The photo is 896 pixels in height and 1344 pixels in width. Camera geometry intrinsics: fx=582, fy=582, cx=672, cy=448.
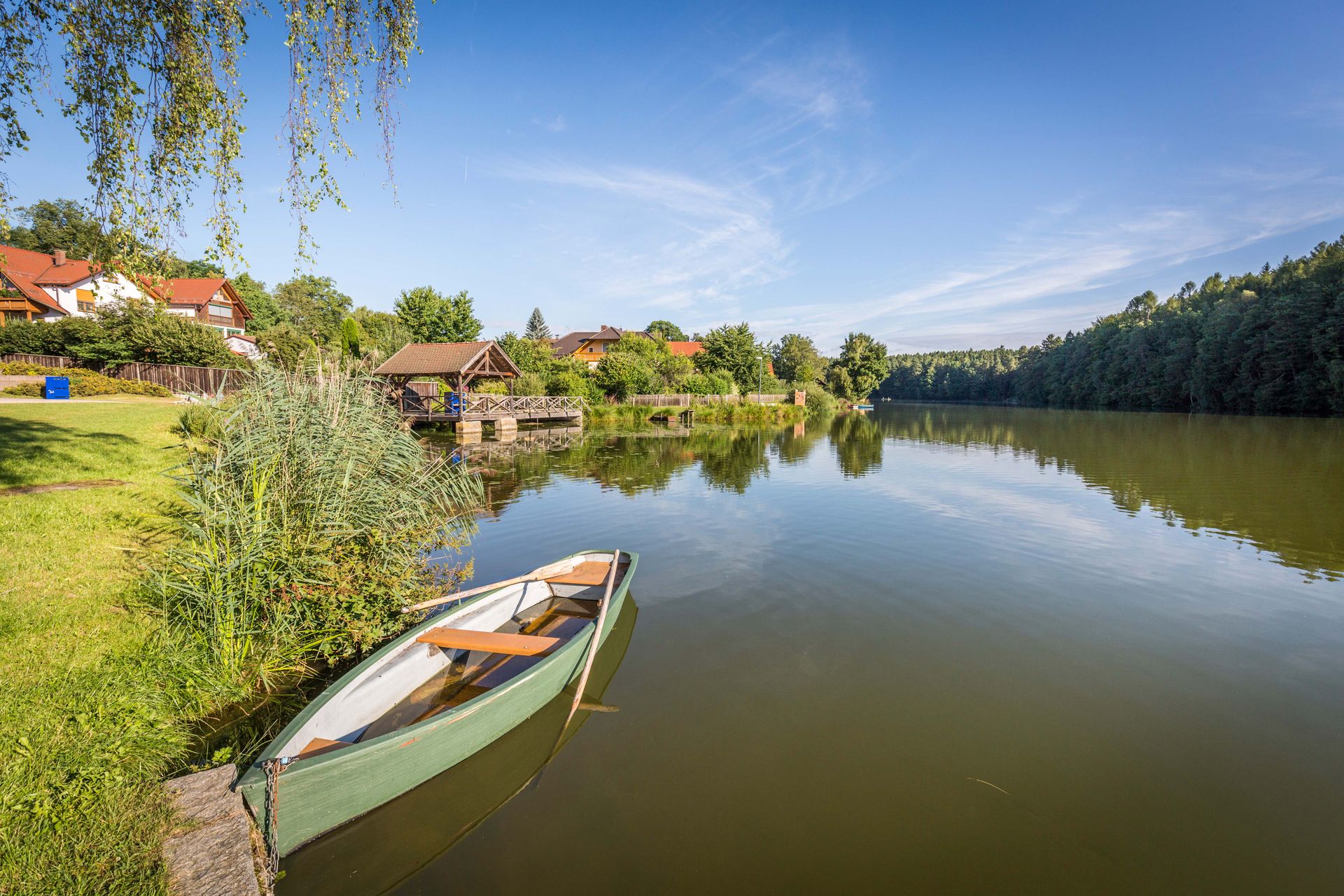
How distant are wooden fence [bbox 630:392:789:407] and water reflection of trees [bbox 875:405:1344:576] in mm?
13775

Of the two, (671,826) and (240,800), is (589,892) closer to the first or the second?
(671,826)

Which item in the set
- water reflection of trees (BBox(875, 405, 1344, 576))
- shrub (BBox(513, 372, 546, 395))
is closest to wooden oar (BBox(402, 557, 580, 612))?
water reflection of trees (BBox(875, 405, 1344, 576))

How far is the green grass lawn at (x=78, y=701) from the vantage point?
119 inches

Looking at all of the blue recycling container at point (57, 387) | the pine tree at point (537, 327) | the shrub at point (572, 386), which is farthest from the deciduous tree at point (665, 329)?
the blue recycling container at point (57, 387)

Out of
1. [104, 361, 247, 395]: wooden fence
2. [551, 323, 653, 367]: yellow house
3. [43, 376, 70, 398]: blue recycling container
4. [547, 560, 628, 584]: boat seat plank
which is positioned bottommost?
[547, 560, 628, 584]: boat seat plank

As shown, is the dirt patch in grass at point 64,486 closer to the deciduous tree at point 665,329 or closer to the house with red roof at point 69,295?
the house with red roof at point 69,295

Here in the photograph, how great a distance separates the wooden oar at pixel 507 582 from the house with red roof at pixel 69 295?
34.6 meters

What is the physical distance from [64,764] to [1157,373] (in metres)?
80.9

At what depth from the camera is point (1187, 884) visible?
359 centimetres

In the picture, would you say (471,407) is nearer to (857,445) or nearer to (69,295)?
(857,445)

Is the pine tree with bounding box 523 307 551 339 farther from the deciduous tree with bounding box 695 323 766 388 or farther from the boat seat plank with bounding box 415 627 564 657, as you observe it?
the boat seat plank with bounding box 415 627 564 657

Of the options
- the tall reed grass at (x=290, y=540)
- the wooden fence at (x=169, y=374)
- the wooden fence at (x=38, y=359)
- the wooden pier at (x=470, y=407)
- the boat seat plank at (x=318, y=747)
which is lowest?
the boat seat plank at (x=318, y=747)

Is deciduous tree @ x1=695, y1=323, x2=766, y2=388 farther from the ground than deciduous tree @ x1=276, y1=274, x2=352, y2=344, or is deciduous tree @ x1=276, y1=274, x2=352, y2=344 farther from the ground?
deciduous tree @ x1=276, y1=274, x2=352, y2=344

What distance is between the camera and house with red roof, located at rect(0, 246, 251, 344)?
36.2m
